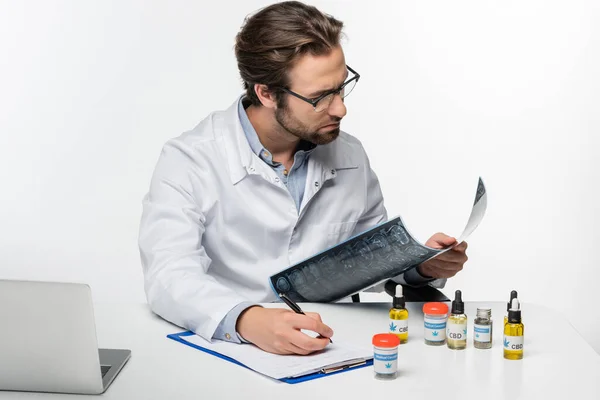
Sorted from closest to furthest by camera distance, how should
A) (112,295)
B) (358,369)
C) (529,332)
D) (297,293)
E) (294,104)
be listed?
(358,369) → (529,332) → (297,293) → (294,104) → (112,295)

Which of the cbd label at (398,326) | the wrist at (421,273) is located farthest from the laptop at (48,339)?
the wrist at (421,273)

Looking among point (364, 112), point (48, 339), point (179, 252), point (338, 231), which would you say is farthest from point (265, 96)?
point (364, 112)

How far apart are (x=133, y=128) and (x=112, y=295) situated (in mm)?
898

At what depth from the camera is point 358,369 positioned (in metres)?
1.82

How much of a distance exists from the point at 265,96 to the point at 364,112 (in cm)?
231

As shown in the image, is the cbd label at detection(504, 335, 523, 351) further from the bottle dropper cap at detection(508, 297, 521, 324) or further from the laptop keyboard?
the laptop keyboard

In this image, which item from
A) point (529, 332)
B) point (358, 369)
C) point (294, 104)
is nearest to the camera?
point (358, 369)

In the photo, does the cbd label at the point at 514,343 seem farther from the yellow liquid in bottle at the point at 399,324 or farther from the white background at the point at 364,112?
the white background at the point at 364,112

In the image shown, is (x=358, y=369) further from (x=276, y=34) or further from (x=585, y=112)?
(x=585, y=112)

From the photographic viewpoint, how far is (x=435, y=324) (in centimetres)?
196

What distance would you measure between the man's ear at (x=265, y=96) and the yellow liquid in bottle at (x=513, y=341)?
0.99m

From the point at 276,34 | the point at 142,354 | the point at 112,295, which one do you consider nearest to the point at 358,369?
the point at 142,354

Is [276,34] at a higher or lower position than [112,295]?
higher

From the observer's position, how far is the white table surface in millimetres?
1691
